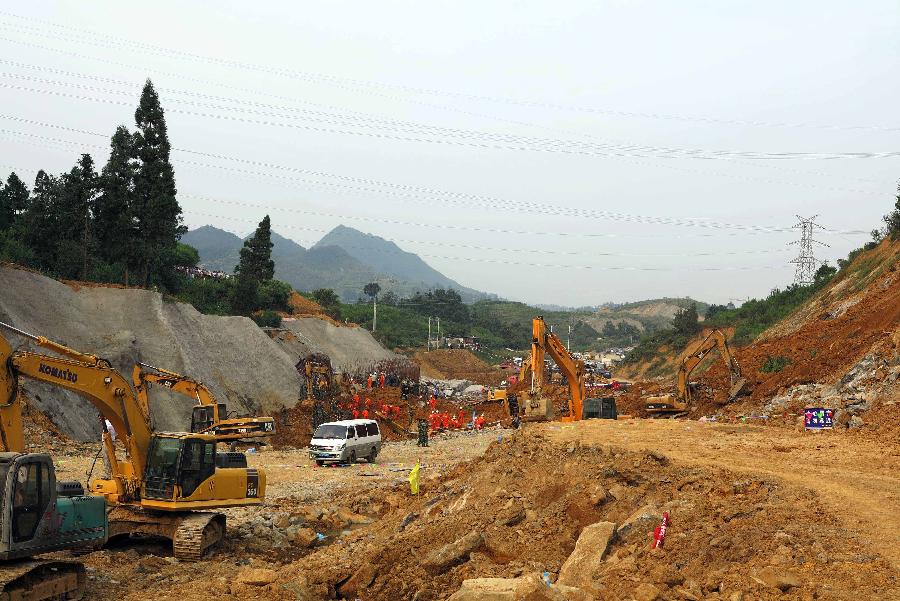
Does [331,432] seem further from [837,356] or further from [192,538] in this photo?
[837,356]

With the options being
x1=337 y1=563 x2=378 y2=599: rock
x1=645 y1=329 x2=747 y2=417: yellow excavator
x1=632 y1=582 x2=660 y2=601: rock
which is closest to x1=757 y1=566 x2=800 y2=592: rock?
x1=632 y1=582 x2=660 y2=601: rock

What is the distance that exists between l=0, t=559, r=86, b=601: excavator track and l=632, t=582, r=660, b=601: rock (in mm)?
8183

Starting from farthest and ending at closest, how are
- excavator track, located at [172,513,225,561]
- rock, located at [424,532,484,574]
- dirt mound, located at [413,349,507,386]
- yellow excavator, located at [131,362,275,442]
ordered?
dirt mound, located at [413,349,507,386] → yellow excavator, located at [131,362,275,442] → excavator track, located at [172,513,225,561] → rock, located at [424,532,484,574]

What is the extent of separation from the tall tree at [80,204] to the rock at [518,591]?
141 feet

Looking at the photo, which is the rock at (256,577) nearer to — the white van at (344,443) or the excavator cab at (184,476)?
the excavator cab at (184,476)

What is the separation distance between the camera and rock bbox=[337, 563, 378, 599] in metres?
12.8

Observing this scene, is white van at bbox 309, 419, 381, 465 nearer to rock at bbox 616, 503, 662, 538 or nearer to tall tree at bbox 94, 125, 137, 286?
rock at bbox 616, 503, 662, 538

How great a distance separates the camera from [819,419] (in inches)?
844

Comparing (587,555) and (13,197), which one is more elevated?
(13,197)

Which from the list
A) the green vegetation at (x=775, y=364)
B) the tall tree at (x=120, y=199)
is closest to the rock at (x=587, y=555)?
the green vegetation at (x=775, y=364)

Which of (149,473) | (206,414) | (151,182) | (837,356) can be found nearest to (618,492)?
(149,473)

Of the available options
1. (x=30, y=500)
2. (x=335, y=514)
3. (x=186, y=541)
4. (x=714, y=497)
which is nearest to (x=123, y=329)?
(x=335, y=514)

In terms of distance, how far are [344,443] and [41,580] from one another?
1751 centimetres

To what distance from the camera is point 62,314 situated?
34656mm
